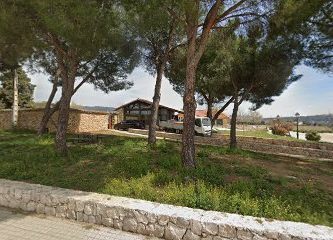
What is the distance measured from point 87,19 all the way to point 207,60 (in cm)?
993

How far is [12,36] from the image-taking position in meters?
10.2

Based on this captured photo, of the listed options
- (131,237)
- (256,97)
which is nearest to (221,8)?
(131,237)

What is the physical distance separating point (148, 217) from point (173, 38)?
10163mm

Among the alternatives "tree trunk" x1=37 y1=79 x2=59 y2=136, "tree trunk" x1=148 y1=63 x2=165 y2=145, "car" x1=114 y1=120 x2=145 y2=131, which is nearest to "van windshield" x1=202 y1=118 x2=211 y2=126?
"car" x1=114 y1=120 x2=145 y2=131

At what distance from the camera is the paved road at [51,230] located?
5.32 m

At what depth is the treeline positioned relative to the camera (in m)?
8.48

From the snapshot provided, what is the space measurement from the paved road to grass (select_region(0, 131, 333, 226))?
103 cm

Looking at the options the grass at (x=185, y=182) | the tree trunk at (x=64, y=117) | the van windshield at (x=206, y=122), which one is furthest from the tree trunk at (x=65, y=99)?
the van windshield at (x=206, y=122)

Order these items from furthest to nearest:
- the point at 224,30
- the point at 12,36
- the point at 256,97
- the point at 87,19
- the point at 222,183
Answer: the point at 256,97 < the point at 224,30 < the point at 12,36 < the point at 87,19 < the point at 222,183

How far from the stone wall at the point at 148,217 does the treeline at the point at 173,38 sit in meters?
3.10

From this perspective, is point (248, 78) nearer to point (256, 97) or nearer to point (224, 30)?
point (256, 97)

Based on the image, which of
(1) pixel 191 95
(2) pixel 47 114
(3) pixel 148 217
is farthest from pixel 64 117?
(2) pixel 47 114

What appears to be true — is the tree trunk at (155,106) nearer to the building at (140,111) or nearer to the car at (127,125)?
the car at (127,125)

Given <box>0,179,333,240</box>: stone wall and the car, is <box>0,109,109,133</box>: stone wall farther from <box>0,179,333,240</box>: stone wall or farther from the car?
<box>0,179,333,240</box>: stone wall
